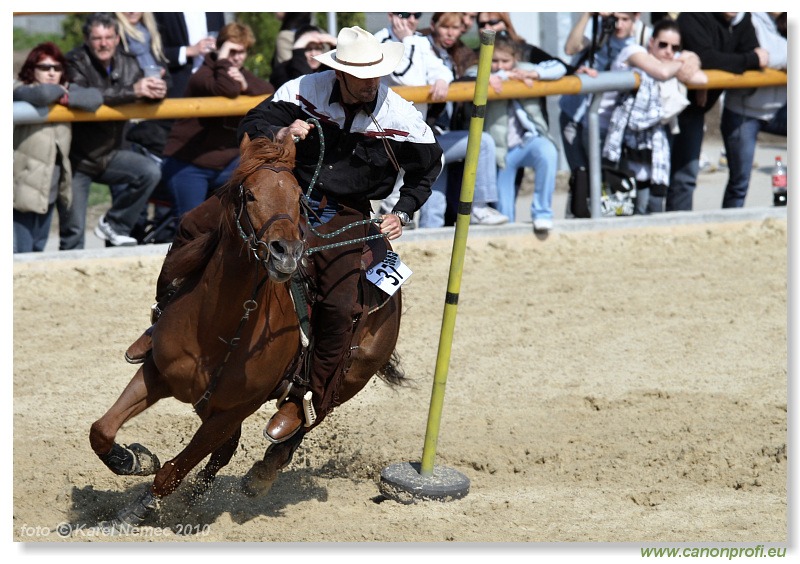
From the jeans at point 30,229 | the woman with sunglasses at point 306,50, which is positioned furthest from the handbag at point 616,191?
the jeans at point 30,229

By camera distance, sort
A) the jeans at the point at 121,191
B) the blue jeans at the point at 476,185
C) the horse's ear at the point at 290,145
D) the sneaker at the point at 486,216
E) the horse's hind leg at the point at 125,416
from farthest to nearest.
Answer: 1. the sneaker at the point at 486,216
2. the blue jeans at the point at 476,185
3. the jeans at the point at 121,191
4. the horse's hind leg at the point at 125,416
5. the horse's ear at the point at 290,145

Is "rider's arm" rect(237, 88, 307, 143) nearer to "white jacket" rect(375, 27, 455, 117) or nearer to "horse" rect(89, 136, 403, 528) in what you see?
"horse" rect(89, 136, 403, 528)

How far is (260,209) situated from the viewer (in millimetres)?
5152

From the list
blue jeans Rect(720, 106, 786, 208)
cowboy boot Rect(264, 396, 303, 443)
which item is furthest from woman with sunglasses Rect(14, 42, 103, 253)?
blue jeans Rect(720, 106, 786, 208)

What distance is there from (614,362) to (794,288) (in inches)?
72.7

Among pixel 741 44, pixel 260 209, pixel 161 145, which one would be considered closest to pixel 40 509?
pixel 260 209

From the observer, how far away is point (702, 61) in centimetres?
1159

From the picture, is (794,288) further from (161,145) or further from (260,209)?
(161,145)

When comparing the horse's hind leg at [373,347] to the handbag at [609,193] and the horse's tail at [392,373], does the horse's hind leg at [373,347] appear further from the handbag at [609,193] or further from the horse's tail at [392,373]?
the handbag at [609,193]

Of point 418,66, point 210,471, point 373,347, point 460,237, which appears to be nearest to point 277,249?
point 460,237

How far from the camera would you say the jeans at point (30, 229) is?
9.91m

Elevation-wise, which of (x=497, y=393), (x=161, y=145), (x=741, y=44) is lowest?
(x=497, y=393)

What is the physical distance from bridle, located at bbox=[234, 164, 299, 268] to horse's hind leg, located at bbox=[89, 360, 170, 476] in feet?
3.56

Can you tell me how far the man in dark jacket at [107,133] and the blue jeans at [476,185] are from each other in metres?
2.39
